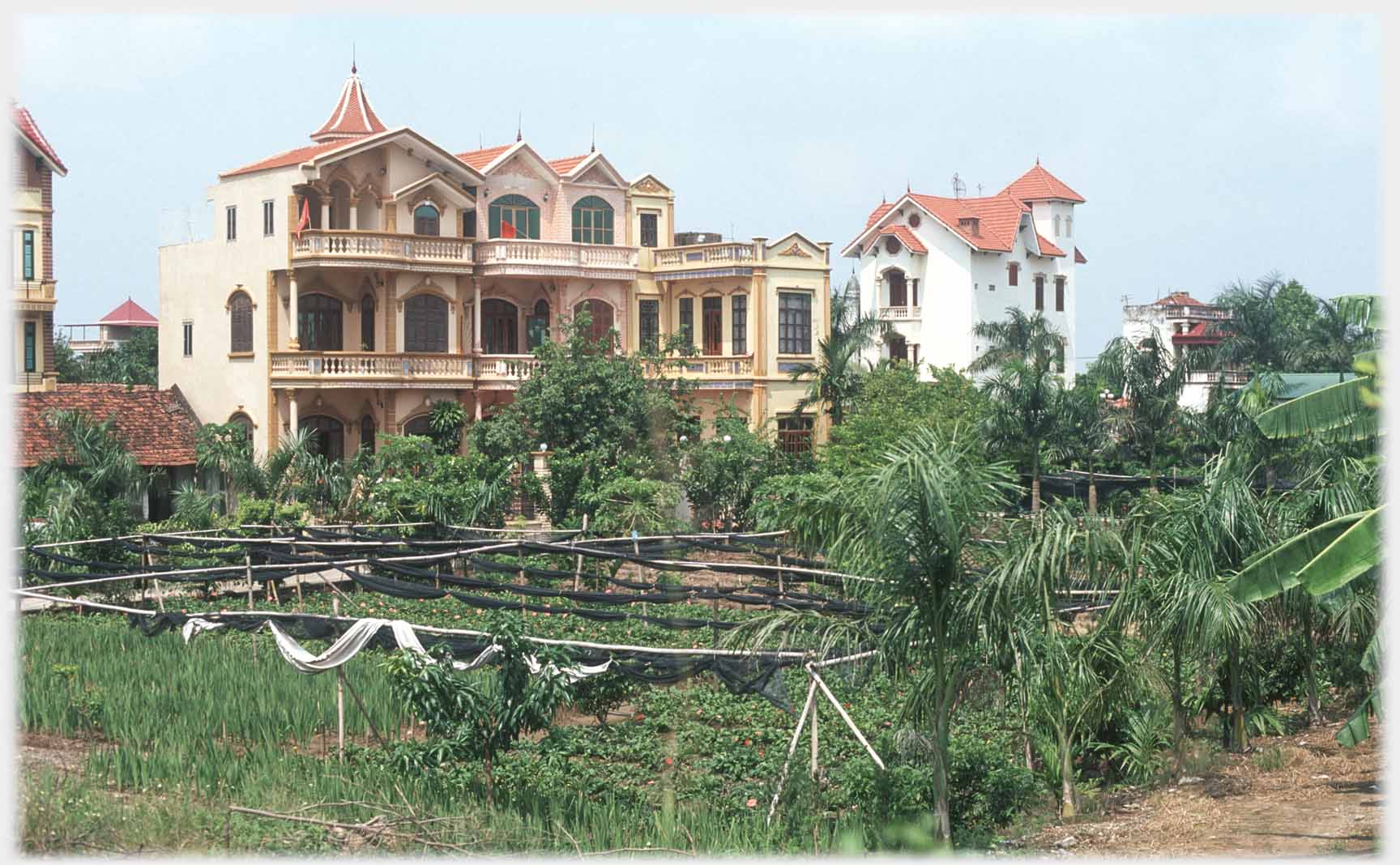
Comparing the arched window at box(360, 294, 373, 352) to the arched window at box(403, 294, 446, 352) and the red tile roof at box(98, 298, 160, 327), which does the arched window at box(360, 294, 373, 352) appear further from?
the red tile roof at box(98, 298, 160, 327)

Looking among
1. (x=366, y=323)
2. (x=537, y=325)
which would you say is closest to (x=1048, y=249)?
(x=537, y=325)

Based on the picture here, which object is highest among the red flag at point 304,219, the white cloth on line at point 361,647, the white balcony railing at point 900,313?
the red flag at point 304,219

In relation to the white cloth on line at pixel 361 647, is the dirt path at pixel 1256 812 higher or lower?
lower

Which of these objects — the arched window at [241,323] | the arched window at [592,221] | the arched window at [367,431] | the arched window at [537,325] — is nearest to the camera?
the arched window at [241,323]

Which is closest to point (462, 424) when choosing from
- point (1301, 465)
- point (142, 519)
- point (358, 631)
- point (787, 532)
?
point (142, 519)

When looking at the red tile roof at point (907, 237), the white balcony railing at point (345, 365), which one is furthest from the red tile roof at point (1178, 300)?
the white balcony railing at point (345, 365)

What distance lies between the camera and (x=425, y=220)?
3578 centimetres

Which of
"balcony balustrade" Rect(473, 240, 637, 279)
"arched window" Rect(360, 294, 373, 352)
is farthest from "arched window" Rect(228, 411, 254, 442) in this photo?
"balcony balustrade" Rect(473, 240, 637, 279)

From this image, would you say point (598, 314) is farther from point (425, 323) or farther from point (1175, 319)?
point (1175, 319)

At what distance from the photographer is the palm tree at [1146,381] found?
38188mm

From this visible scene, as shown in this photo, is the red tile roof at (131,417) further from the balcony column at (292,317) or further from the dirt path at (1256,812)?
the dirt path at (1256,812)

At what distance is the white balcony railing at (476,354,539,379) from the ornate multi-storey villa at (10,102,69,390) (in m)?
9.03

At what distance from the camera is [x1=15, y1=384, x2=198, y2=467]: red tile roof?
31.3m

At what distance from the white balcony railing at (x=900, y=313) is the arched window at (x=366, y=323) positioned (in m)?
19.4
